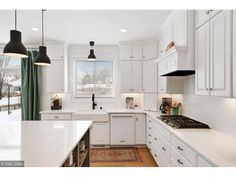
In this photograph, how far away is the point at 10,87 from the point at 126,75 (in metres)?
3.13

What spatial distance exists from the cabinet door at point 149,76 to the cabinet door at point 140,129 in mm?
689

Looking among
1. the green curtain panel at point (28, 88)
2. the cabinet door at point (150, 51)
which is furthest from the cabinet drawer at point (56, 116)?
the cabinet door at point (150, 51)

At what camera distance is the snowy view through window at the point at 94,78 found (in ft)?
16.7

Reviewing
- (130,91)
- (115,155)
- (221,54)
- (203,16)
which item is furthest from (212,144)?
(130,91)

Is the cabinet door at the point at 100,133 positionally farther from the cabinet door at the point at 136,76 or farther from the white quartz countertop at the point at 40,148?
the white quartz countertop at the point at 40,148

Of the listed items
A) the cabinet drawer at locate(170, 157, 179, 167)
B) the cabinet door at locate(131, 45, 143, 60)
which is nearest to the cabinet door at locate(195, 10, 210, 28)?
the cabinet drawer at locate(170, 157, 179, 167)

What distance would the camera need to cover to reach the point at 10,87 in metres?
4.84

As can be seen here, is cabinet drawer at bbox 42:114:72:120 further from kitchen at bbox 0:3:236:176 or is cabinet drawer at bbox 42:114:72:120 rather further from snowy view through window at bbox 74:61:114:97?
snowy view through window at bbox 74:61:114:97

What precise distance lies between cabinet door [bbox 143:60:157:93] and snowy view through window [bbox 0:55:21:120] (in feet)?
11.0

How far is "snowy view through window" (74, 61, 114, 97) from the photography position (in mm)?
5078

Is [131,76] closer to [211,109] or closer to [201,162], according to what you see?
[211,109]

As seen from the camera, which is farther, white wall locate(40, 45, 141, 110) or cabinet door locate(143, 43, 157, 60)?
white wall locate(40, 45, 141, 110)

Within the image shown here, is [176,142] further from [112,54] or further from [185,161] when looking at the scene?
[112,54]
